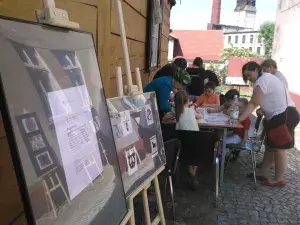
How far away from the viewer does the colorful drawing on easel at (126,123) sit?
1860 mm

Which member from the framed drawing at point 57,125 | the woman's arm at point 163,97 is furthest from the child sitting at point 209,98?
the framed drawing at point 57,125

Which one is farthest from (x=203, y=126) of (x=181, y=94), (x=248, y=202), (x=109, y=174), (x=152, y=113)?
(x=109, y=174)

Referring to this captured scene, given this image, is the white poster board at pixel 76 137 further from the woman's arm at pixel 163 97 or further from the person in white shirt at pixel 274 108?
the person in white shirt at pixel 274 108

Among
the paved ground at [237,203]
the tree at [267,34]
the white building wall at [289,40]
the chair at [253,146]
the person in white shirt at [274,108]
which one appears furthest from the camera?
the tree at [267,34]

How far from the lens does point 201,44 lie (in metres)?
27.5

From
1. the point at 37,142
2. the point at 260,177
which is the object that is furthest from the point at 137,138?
the point at 260,177

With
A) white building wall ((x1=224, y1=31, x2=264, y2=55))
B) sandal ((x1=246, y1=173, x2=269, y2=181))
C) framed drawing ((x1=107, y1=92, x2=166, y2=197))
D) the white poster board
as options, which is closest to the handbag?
sandal ((x1=246, y1=173, x2=269, y2=181))

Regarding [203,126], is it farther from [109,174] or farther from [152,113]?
[109,174]

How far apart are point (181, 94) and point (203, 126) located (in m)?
0.57

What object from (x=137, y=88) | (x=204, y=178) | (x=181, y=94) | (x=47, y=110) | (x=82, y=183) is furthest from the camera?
(x=204, y=178)

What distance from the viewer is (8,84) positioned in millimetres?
895

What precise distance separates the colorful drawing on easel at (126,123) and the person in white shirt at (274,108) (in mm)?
2206

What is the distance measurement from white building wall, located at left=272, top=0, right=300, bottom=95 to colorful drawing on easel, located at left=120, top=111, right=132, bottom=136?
9.46 metres

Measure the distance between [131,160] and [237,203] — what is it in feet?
6.67
